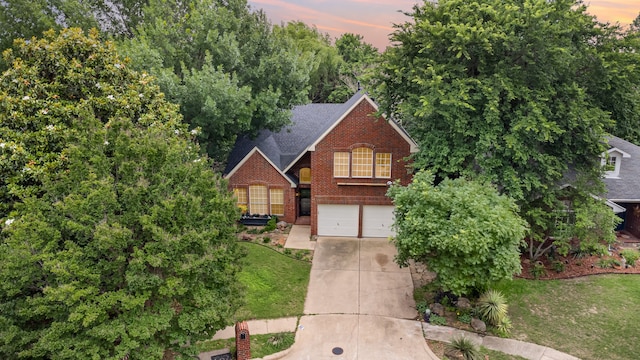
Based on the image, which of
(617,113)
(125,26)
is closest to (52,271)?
(617,113)

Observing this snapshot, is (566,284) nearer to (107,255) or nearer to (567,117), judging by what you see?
(567,117)

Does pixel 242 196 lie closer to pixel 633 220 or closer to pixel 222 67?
pixel 222 67

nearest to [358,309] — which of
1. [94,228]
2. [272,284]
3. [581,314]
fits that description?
[272,284]

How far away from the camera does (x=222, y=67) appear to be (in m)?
20.2

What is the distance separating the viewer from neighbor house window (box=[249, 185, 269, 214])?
22828mm

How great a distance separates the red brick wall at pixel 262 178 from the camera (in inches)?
878

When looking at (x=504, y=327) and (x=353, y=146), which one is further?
(x=353, y=146)

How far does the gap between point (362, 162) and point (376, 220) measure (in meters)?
3.20

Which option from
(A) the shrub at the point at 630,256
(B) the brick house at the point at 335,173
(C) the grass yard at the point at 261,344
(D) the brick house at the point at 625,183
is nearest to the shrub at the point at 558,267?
(A) the shrub at the point at 630,256

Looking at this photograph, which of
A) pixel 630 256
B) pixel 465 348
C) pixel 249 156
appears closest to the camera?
pixel 465 348

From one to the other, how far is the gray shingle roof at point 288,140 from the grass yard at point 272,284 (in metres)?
5.54

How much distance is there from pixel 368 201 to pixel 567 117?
9.30 meters

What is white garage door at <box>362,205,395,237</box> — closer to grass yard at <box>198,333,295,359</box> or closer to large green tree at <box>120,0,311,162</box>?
large green tree at <box>120,0,311,162</box>

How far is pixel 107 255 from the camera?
9094 mm
